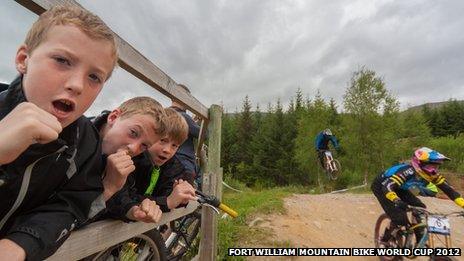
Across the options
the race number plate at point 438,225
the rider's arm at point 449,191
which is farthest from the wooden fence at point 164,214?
the rider's arm at point 449,191

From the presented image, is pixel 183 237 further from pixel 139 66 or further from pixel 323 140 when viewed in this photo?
pixel 323 140

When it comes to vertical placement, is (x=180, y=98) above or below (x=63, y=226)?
above

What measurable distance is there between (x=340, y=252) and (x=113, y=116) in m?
5.25

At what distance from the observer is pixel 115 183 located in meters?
1.32

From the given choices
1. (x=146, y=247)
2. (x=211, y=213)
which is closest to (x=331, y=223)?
(x=211, y=213)

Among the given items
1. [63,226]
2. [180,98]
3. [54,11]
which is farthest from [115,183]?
[180,98]

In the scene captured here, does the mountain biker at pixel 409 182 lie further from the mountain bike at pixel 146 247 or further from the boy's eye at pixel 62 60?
the boy's eye at pixel 62 60

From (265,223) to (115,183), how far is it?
18.2 ft

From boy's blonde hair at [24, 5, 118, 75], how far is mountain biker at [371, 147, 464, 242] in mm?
5201

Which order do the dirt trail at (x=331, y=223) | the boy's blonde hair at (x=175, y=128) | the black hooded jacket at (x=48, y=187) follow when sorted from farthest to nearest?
the dirt trail at (x=331, y=223)
the boy's blonde hair at (x=175, y=128)
the black hooded jacket at (x=48, y=187)

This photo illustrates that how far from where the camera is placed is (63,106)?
96 centimetres

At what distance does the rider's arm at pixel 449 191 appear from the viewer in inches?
196

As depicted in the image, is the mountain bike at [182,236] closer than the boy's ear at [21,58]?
No

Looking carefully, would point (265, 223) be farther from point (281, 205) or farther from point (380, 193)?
point (380, 193)
